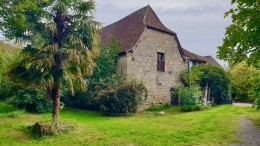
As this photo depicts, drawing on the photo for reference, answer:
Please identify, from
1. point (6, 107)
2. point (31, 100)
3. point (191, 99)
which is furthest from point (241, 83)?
point (6, 107)

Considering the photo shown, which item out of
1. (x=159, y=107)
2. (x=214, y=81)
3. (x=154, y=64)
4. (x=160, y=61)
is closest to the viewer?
(x=159, y=107)

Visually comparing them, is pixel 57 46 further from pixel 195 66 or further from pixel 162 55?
pixel 195 66

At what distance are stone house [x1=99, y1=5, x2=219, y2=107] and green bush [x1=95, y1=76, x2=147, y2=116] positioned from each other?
2.39 m

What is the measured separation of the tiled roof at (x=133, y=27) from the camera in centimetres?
2248

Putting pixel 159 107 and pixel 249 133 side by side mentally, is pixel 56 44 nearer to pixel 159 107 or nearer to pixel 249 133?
pixel 249 133

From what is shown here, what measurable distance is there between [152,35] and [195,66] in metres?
5.70

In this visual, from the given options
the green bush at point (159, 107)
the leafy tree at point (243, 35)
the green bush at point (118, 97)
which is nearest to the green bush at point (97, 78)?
the green bush at point (118, 97)

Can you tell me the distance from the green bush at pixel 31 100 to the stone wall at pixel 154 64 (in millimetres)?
7011

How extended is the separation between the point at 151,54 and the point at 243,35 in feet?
53.2

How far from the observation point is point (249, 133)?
36.6ft

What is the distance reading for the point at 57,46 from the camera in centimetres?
1285

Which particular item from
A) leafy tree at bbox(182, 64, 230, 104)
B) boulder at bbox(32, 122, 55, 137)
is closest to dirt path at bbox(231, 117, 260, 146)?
boulder at bbox(32, 122, 55, 137)

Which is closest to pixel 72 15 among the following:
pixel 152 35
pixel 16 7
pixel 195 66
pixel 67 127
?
pixel 16 7

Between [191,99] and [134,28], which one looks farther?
[134,28]
